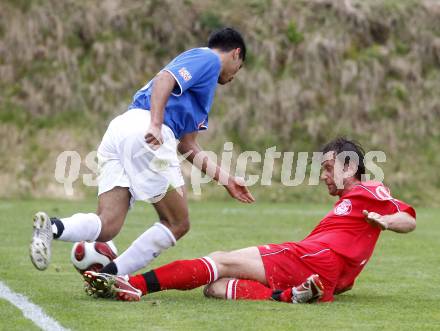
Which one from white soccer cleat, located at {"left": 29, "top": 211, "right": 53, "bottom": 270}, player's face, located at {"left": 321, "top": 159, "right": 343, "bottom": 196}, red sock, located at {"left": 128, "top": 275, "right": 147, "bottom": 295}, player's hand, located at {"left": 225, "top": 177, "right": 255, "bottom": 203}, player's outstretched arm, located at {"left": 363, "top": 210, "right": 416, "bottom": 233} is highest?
player's face, located at {"left": 321, "top": 159, "right": 343, "bottom": 196}

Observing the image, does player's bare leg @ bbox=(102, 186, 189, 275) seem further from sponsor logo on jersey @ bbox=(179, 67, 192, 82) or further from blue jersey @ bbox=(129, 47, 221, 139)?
sponsor logo on jersey @ bbox=(179, 67, 192, 82)

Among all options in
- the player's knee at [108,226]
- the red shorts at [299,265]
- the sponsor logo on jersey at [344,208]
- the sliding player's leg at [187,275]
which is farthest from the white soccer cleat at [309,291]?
the player's knee at [108,226]

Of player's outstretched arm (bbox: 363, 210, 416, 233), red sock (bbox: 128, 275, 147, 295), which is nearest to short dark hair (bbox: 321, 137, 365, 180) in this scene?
player's outstretched arm (bbox: 363, 210, 416, 233)

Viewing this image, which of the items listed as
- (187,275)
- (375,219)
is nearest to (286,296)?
(187,275)

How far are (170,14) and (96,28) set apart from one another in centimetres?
155

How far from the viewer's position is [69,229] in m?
6.38

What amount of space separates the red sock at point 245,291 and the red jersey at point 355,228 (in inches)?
15.7

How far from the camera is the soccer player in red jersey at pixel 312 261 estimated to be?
6523 millimetres

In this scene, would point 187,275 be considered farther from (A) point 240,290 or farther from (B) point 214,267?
(A) point 240,290

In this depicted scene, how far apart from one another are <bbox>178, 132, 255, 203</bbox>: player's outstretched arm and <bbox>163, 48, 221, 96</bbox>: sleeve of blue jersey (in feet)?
1.60

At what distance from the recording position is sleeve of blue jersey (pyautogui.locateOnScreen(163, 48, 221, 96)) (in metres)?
6.57

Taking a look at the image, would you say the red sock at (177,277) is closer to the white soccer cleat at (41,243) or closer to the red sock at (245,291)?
the red sock at (245,291)

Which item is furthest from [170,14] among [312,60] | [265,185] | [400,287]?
[400,287]

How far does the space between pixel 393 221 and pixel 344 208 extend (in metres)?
0.51
